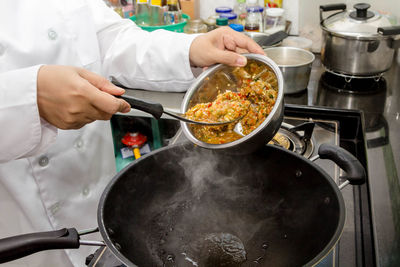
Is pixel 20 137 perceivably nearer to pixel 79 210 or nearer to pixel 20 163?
pixel 20 163

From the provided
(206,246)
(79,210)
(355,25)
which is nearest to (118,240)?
(206,246)

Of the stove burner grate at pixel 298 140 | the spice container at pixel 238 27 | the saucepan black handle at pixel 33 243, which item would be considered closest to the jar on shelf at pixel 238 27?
the spice container at pixel 238 27

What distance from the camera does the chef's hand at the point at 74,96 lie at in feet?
2.41

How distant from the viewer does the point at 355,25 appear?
1.51m

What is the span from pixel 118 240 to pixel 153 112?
264mm

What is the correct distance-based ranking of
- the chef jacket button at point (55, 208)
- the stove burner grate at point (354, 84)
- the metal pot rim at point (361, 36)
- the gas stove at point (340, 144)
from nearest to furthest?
the gas stove at point (340, 144) → the chef jacket button at point (55, 208) → the metal pot rim at point (361, 36) → the stove burner grate at point (354, 84)

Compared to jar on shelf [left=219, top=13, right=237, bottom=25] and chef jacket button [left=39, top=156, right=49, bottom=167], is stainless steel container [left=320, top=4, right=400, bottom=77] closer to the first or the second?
jar on shelf [left=219, top=13, right=237, bottom=25]

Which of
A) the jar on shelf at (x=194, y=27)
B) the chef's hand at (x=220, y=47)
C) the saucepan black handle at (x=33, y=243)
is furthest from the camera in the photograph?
the jar on shelf at (x=194, y=27)

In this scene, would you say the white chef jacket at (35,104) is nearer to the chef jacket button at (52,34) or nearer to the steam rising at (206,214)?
the chef jacket button at (52,34)

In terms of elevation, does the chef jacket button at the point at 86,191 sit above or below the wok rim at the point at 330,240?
below

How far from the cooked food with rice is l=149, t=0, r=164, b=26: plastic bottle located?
41.8 inches

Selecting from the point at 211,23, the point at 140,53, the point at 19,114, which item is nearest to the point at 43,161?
the point at 19,114

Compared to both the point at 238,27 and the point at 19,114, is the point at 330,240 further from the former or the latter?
the point at 238,27

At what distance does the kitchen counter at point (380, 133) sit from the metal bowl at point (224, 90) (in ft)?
1.20
